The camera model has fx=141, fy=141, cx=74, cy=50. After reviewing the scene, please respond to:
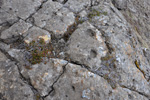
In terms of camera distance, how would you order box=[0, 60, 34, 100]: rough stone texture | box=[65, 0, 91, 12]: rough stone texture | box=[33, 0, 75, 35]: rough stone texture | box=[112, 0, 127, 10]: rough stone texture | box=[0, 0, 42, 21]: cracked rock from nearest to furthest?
box=[0, 60, 34, 100]: rough stone texture → box=[33, 0, 75, 35]: rough stone texture → box=[0, 0, 42, 21]: cracked rock → box=[65, 0, 91, 12]: rough stone texture → box=[112, 0, 127, 10]: rough stone texture

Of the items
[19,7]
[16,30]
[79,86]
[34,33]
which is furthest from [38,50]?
[19,7]

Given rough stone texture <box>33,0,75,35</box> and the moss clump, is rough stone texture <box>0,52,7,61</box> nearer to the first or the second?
the moss clump

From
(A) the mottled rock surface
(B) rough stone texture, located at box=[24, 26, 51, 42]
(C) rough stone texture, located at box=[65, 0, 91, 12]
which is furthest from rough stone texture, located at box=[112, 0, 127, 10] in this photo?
(B) rough stone texture, located at box=[24, 26, 51, 42]

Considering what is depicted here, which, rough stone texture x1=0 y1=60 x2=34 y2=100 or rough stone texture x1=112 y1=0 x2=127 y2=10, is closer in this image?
rough stone texture x1=0 y1=60 x2=34 y2=100

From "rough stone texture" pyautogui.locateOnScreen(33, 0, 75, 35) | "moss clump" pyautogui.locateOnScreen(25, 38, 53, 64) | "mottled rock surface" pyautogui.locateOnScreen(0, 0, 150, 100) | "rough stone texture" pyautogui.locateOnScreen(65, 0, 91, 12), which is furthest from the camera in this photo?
"rough stone texture" pyautogui.locateOnScreen(65, 0, 91, 12)

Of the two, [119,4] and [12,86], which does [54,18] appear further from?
[119,4]

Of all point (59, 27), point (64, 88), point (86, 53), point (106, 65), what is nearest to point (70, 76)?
point (64, 88)

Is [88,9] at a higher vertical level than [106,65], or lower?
higher

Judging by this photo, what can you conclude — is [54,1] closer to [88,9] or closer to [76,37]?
[88,9]
